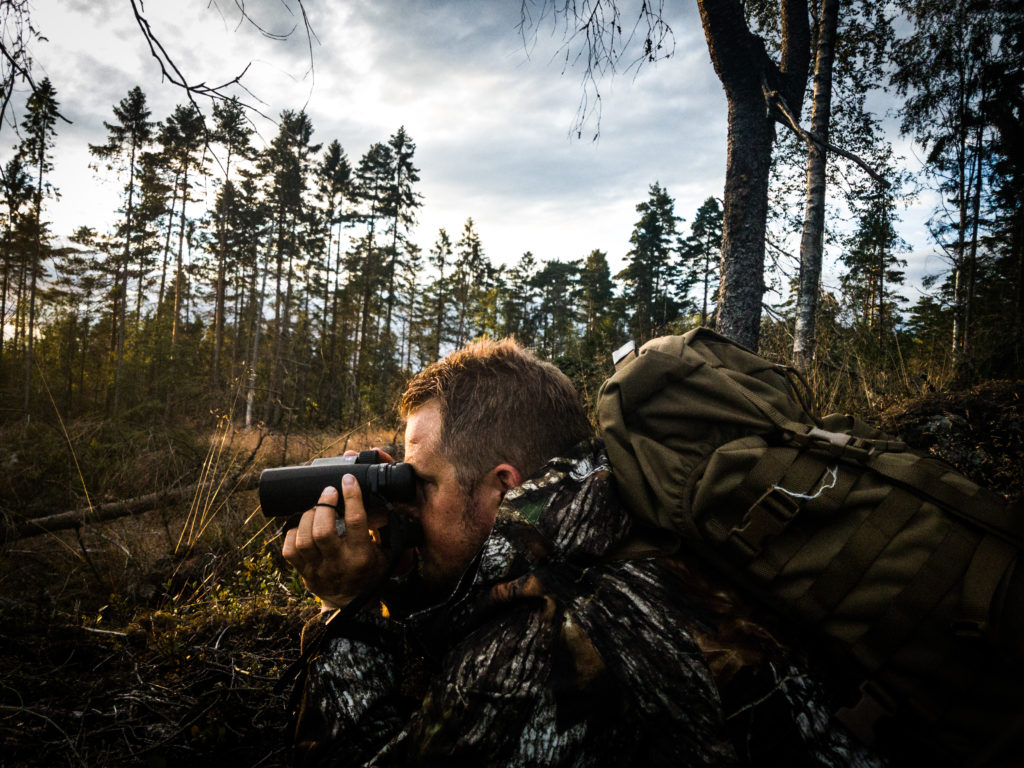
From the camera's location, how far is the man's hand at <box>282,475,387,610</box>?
139 cm

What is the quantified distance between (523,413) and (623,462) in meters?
0.39

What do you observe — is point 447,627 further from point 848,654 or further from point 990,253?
point 990,253

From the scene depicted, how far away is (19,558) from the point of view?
4547 millimetres

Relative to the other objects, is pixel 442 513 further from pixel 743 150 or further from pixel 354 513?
pixel 743 150

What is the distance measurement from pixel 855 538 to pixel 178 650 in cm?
263

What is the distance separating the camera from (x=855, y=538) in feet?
3.18

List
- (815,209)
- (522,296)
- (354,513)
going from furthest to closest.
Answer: (522,296) → (815,209) → (354,513)

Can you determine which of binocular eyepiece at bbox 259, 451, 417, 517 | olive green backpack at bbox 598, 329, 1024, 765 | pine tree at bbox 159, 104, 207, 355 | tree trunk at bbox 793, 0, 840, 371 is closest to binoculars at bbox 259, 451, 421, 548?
binocular eyepiece at bbox 259, 451, 417, 517

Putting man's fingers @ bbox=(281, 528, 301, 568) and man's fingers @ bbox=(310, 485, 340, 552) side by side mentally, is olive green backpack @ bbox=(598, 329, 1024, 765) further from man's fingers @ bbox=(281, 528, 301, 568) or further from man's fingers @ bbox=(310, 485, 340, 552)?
man's fingers @ bbox=(281, 528, 301, 568)

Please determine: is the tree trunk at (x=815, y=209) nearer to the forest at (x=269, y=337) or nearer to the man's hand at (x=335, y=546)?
the forest at (x=269, y=337)

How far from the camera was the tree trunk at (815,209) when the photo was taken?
5.75 meters

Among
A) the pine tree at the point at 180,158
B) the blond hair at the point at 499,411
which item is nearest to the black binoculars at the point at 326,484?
the blond hair at the point at 499,411

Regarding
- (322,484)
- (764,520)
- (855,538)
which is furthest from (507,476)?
(855,538)

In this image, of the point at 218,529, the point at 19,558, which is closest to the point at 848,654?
the point at 218,529
